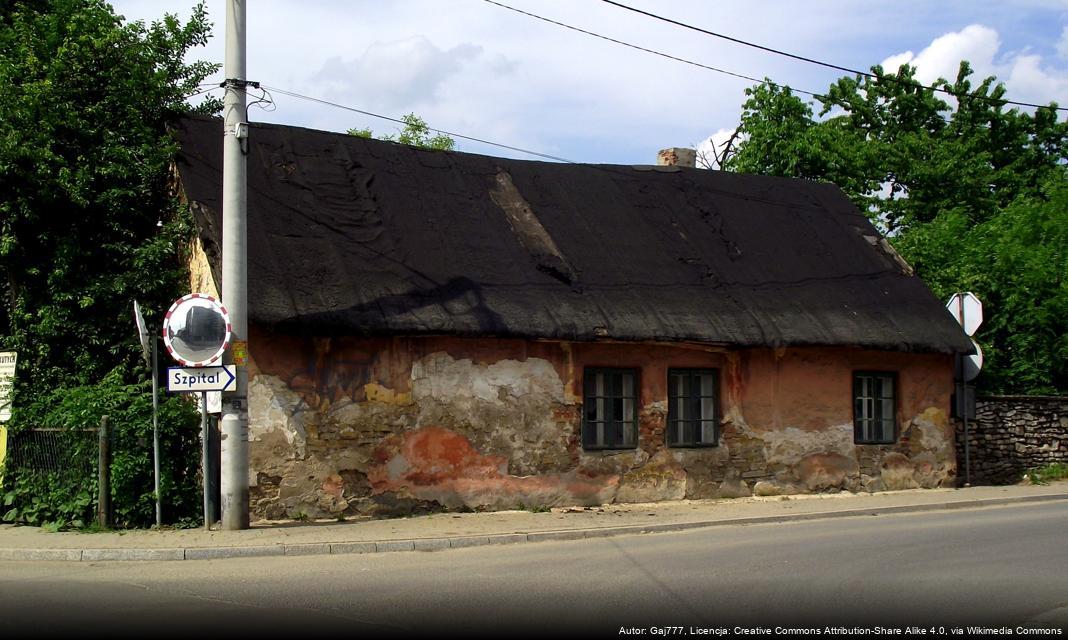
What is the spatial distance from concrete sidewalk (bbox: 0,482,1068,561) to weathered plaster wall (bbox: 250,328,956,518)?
1.37 ft

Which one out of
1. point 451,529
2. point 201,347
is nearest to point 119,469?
point 201,347

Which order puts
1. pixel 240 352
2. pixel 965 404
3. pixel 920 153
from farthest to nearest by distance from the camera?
pixel 920 153 → pixel 965 404 → pixel 240 352

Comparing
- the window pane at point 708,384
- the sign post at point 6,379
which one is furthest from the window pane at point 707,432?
the sign post at point 6,379

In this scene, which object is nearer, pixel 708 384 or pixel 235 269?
pixel 235 269

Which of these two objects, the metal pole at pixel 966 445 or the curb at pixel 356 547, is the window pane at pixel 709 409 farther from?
the metal pole at pixel 966 445

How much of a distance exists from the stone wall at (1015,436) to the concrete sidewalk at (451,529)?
109 inches

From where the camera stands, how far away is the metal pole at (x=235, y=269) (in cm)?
1259

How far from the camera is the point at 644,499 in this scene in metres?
16.3

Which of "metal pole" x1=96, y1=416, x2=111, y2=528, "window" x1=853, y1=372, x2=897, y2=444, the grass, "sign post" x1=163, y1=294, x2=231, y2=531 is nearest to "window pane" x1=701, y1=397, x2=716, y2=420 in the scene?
"window" x1=853, y1=372, x2=897, y2=444

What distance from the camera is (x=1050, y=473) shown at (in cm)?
2047

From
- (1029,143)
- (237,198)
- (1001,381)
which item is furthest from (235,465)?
(1029,143)

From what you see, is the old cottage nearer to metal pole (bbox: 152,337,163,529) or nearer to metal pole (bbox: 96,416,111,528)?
metal pole (bbox: 152,337,163,529)

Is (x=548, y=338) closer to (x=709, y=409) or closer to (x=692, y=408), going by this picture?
(x=692, y=408)

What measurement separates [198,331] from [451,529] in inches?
150
